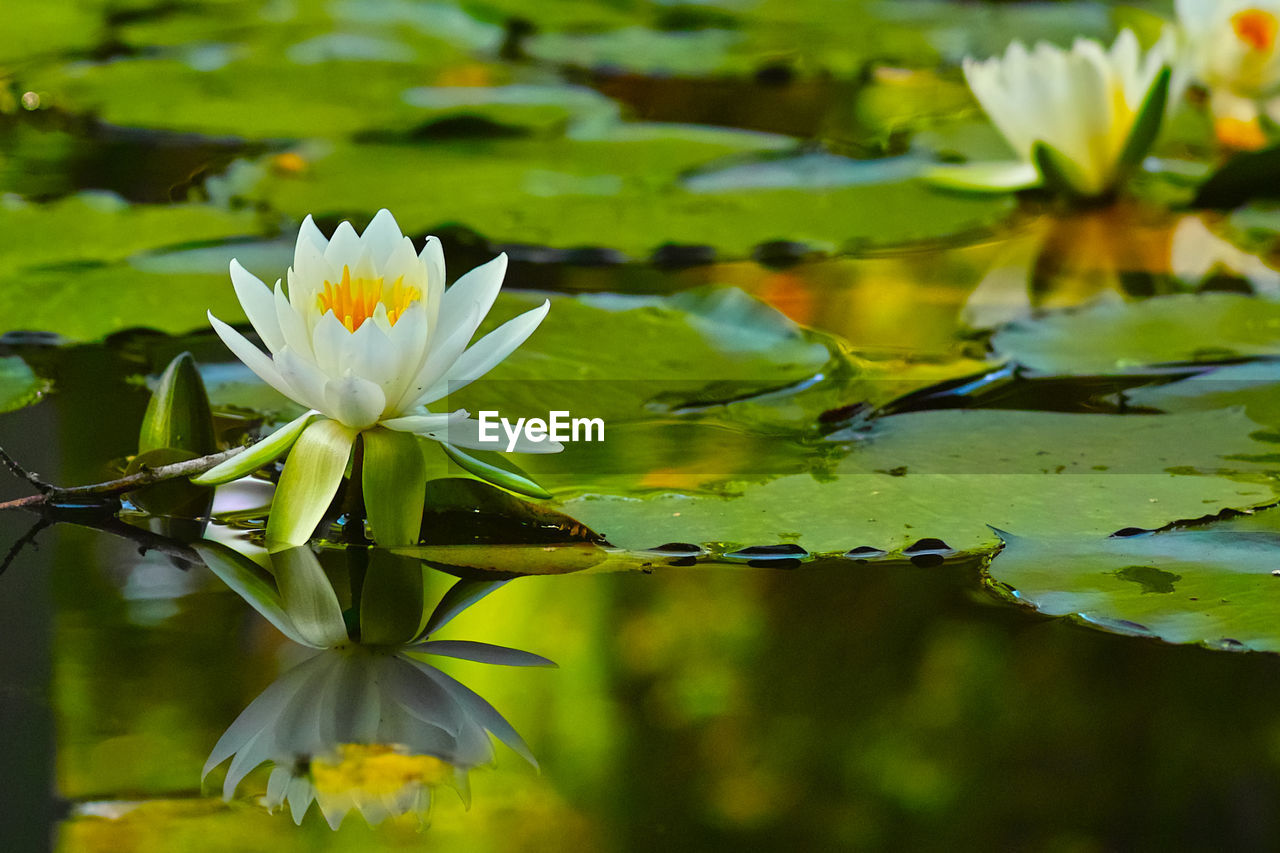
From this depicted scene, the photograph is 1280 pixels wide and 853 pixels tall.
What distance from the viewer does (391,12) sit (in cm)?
266

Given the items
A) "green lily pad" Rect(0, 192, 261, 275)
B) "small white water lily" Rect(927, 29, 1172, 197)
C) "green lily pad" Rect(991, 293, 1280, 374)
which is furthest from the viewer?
"small white water lily" Rect(927, 29, 1172, 197)

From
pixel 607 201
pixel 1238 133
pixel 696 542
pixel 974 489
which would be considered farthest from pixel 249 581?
pixel 1238 133

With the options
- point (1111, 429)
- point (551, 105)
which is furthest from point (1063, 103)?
point (551, 105)

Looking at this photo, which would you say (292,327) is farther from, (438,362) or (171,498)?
(171,498)

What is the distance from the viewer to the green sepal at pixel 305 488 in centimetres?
76

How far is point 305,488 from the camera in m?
0.76

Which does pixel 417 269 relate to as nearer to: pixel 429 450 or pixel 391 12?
pixel 429 450

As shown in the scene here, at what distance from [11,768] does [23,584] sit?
0.22 meters

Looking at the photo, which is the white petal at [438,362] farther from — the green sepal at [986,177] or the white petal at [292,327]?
the green sepal at [986,177]

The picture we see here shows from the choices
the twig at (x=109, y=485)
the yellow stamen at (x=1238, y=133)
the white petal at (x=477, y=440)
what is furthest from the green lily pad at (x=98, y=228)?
the yellow stamen at (x=1238, y=133)

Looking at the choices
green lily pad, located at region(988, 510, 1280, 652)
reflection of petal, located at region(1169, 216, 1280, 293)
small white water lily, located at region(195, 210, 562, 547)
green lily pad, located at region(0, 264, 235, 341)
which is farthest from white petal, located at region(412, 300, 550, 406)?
reflection of petal, located at region(1169, 216, 1280, 293)

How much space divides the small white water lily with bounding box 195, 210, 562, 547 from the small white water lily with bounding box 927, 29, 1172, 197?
3.14ft

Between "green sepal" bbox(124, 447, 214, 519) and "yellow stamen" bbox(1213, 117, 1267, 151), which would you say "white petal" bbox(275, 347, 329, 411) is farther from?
"yellow stamen" bbox(1213, 117, 1267, 151)

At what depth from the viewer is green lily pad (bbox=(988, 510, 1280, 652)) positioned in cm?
70
